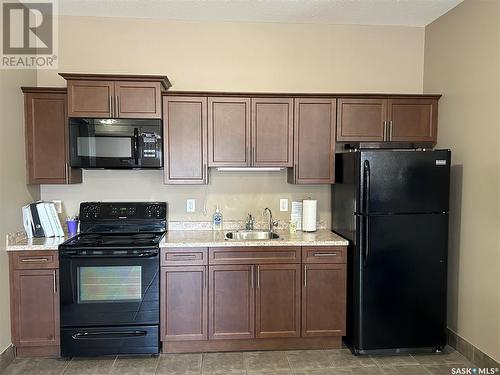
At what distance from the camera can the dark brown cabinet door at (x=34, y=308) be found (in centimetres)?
288

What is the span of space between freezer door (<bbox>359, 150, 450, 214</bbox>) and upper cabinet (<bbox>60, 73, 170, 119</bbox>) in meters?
1.76

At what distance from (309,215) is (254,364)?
134cm

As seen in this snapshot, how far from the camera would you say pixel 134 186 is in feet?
11.6

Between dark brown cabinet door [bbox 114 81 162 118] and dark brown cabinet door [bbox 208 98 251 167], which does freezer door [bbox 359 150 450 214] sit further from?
dark brown cabinet door [bbox 114 81 162 118]

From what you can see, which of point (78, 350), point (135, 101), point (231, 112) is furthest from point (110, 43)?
point (78, 350)

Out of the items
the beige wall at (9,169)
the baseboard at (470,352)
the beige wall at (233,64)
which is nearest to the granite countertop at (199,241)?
the beige wall at (9,169)

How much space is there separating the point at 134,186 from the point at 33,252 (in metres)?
1.01

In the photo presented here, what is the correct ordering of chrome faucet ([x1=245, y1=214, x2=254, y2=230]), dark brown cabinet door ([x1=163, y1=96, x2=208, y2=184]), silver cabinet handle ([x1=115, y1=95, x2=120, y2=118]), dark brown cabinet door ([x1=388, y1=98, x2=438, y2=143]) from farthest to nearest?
1. chrome faucet ([x1=245, y1=214, x2=254, y2=230])
2. dark brown cabinet door ([x1=388, y1=98, x2=438, y2=143])
3. dark brown cabinet door ([x1=163, y1=96, x2=208, y2=184])
4. silver cabinet handle ([x1=115, y1=95, x2=120, y2=118])

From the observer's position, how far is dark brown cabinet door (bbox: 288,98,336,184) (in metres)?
3.25

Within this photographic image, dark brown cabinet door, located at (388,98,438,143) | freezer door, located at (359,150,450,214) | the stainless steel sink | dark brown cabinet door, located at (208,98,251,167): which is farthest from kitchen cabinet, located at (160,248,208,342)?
dark brown cabinet door, located at (388,98,438,143)

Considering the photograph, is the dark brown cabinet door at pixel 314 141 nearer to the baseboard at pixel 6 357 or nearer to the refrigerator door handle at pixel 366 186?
the refrigerator door handle at pixel 366 186

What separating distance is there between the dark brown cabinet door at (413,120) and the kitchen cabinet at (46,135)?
284cm

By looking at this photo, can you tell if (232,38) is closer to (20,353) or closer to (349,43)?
(349,43)

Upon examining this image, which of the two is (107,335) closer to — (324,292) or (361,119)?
(324,292)
